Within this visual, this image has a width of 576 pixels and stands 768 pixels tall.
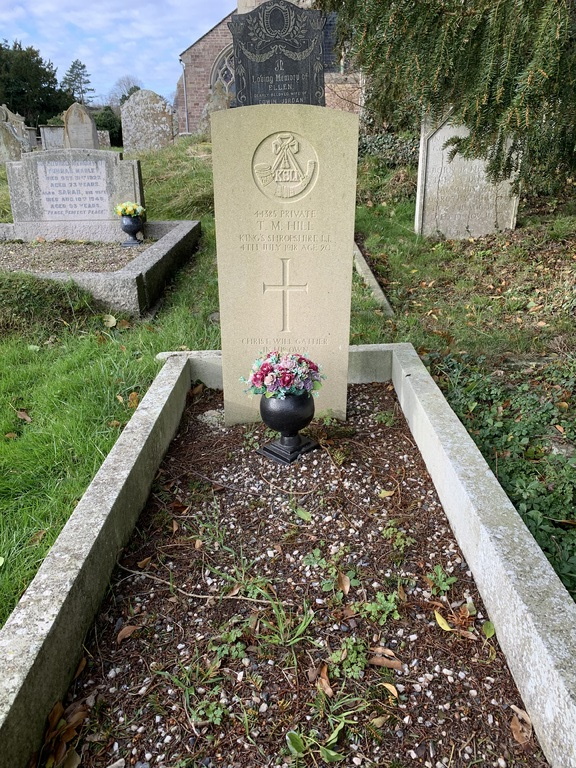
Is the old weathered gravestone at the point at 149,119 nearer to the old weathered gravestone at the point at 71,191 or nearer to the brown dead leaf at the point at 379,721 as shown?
the old weathered gravestone at the point at 71,191

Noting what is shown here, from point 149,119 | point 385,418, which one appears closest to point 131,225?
point 385,418

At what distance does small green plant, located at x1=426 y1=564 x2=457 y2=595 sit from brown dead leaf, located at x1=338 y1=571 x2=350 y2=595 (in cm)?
30

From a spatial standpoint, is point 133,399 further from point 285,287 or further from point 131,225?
point 131,225

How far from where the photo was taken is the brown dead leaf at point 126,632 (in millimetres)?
1896

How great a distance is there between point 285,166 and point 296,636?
7.24ft

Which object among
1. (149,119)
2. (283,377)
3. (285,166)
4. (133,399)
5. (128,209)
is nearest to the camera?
(283,377)

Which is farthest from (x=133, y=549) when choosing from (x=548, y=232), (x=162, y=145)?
(x=162, y=145)

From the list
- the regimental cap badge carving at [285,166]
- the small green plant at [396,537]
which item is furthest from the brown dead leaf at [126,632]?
the regimental cap badge carving at [285,166]

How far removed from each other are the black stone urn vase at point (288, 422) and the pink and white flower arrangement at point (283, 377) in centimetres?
4

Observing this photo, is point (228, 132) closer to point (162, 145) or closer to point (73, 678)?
point (73, 678)

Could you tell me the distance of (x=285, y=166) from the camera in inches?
114

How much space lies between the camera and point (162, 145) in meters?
15.6

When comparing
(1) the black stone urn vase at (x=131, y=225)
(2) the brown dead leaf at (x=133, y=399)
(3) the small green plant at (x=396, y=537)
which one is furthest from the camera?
(1) the black stone urn vase at (x=131, y=225)

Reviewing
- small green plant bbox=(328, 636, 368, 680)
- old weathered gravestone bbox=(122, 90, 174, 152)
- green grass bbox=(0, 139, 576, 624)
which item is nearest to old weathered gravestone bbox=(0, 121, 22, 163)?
old weathered gravestone bbox=(122, 90, 174, 152)
